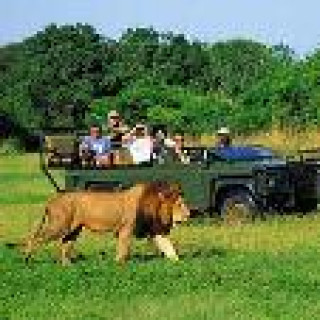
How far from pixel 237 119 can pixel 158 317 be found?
42.4 m

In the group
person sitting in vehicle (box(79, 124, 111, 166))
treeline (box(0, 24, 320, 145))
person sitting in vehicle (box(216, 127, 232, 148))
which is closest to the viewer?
person sitting in vehicle (box(79, 124, 111, 166))

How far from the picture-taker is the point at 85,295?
11.4 meters

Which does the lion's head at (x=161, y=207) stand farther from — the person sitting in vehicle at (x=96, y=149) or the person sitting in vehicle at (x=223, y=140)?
the person sitting in vehicle at (x=223, y=140)

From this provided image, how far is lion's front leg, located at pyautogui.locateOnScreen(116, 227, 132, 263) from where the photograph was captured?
13.7m

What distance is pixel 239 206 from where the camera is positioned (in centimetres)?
2033

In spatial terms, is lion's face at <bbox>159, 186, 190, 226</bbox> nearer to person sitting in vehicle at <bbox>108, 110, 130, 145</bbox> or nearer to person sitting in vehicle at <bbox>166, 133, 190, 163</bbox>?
person sitting in vehicle at <bbox>166, 133, 190, 163</bbox>

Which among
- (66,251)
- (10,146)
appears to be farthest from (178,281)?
(10,146)

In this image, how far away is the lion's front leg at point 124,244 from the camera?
13742mm

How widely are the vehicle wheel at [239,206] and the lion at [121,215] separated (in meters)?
6.12

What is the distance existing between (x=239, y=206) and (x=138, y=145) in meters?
1.93

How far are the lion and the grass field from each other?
0.88 feet

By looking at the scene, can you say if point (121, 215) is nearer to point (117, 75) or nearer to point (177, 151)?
point (177, 151)

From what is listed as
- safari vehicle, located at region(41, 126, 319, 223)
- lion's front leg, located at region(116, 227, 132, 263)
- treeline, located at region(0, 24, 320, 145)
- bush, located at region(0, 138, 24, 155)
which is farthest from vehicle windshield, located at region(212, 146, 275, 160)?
treeline, located at region(0, 24, 320, 145)

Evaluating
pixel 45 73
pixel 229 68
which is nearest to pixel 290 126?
pixel 45 73
